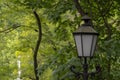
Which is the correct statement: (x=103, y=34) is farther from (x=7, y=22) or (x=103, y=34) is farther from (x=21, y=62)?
(x=21, y=62)

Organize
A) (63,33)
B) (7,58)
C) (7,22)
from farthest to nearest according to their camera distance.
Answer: (7,58) → (7,22) → (63,33)

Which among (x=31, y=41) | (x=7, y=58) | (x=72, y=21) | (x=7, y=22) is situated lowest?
(x=7, y=58)

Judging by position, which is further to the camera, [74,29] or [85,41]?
[74,29]

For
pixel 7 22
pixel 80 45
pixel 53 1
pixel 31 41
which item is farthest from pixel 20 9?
pixel 80 45

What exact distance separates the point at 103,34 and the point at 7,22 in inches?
297

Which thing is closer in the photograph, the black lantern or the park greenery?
the black lantern

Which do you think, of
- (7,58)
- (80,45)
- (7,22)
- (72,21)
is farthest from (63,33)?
(7,58)

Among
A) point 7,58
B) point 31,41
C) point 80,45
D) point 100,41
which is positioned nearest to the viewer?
point 80,45

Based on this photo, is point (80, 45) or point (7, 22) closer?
point (80, 45)

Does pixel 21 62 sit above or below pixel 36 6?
below

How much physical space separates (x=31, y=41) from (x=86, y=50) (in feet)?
36.1

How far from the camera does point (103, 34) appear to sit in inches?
284

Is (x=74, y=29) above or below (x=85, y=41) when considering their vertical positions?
below

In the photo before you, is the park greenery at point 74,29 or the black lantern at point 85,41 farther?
the park greenery at point 74,29
